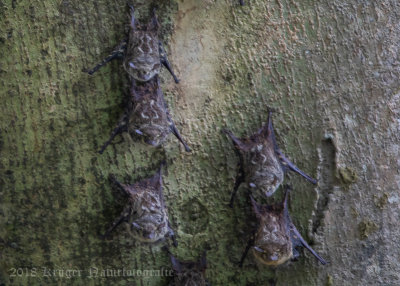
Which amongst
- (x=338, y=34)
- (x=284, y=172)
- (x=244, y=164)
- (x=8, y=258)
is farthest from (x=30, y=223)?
(x=338, y=34)

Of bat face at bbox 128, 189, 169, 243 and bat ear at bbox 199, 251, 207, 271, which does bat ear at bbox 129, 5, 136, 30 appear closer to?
bat face at bbox 128, 189, 169, 243

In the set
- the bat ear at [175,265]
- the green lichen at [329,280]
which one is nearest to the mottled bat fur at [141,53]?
the bat ear at [175,265]

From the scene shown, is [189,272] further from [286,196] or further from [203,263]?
[286,196]

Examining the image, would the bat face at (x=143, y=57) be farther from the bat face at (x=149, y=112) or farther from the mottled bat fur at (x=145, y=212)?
the mottled bat fur at (x=145, y=212)

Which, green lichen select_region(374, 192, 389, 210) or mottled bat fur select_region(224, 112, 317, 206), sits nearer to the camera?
mottled bat fur select_region(224, 112, 317, 206)

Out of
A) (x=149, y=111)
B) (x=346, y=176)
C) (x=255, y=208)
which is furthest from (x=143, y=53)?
(x=346, y=176)

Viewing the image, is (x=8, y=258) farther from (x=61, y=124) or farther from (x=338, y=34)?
(x=338, y=34)

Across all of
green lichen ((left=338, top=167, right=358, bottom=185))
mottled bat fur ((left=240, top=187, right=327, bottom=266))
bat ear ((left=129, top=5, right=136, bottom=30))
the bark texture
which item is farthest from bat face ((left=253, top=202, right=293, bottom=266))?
bat ear ((left=129, top=5, right=136, bottom=30))
